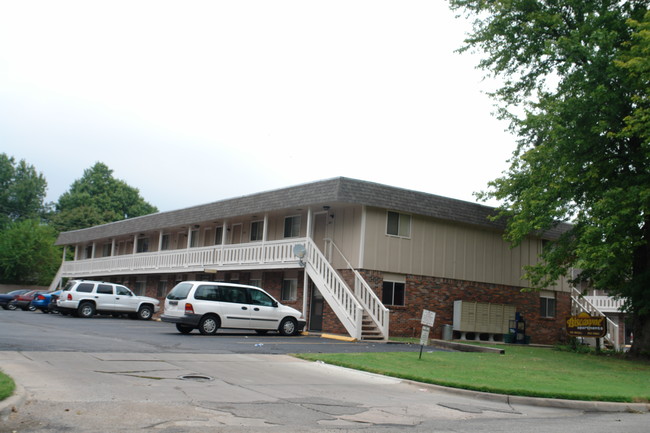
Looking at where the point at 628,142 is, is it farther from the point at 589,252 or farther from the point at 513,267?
the point at 513,267

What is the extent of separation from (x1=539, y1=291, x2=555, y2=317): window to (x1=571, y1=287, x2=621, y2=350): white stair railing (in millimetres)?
1027

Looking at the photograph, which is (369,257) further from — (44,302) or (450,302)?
(44,302)

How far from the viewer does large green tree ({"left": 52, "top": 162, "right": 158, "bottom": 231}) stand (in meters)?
78.4

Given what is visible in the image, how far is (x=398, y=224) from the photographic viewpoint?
27.2 metres

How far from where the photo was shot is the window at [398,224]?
26953mm

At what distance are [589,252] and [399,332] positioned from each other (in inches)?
357

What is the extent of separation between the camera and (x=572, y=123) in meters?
21.0

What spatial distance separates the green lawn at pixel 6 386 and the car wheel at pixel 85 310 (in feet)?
71.6

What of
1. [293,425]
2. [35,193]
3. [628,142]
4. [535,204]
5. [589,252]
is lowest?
[293,425]

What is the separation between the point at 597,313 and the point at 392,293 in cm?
1229

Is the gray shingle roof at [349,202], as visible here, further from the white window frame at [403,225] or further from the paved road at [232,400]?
the paved road at [232,400]

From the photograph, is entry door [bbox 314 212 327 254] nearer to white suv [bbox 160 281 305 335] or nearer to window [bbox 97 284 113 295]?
white suv [bbox 160 281 305 335]

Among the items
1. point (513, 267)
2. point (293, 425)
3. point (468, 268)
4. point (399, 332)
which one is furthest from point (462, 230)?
point (293, 425)

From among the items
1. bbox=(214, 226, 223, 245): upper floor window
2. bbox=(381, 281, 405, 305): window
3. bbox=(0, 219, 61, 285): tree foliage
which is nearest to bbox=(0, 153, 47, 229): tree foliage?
bbox=(0, 219, 61, 285): tree foliage
